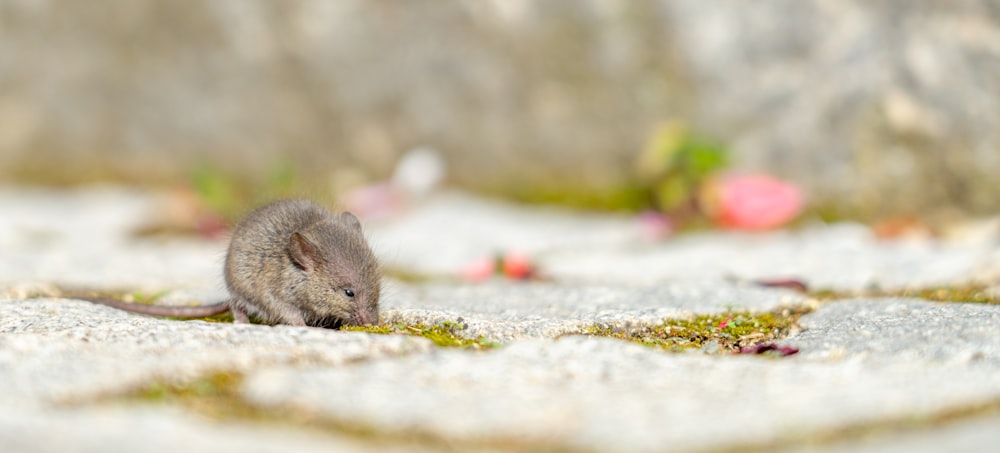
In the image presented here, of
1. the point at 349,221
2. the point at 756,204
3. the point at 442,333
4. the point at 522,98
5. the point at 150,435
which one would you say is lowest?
the point at 150,435

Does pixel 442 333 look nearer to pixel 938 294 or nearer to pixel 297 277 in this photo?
pixel 297 277

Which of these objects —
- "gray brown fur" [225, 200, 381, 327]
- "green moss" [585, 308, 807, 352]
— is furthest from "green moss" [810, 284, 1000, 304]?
"gray brown fur" [225, 200, 381, 327]

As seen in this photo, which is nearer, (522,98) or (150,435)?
(150,435)

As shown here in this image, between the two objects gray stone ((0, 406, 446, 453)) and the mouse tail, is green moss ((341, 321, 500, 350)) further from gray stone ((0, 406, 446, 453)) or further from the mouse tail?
gray stone ((0, 406, 446, 453))

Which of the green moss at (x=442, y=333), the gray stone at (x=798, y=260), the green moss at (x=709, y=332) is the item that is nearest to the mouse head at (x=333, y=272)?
the green moss at (x=442, y=333)

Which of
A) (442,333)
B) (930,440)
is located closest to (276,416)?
(442,333)

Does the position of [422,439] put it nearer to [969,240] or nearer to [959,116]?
[969,240]
